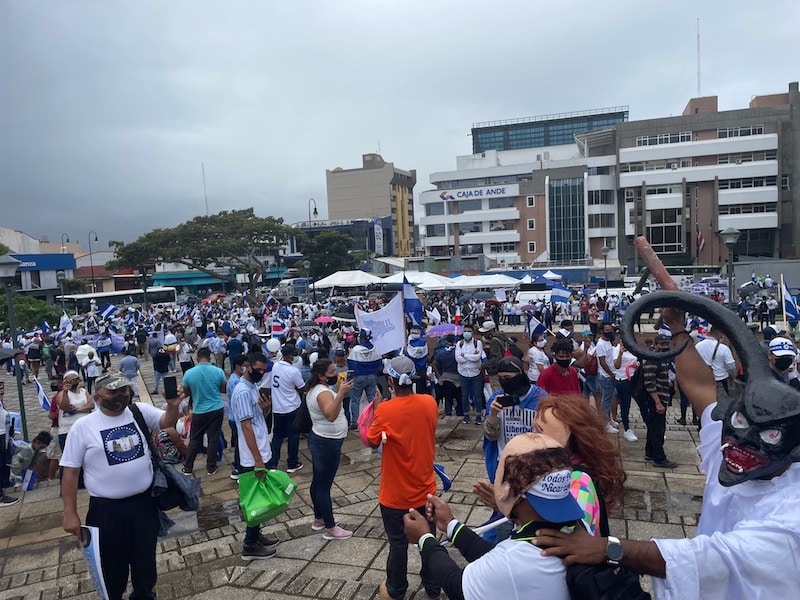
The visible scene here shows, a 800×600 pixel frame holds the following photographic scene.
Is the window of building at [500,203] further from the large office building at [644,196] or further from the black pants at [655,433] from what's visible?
the black pants at [655,433]

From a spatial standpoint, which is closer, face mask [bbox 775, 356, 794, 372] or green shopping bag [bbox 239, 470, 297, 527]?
green shopping bag [bbox 239, 470, 297, 527]

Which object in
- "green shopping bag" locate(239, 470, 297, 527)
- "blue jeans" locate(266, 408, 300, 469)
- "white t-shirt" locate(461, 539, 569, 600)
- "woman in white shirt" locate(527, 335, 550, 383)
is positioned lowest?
"blue jeans" locate(266, 408, 300, 469)

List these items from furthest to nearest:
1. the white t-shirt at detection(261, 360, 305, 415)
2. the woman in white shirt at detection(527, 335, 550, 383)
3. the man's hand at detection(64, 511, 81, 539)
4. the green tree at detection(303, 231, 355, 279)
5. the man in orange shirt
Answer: the green tree at detection(303, 231, 355, 279) < the woman in white shirt at detection(527, 335, 550, 383) < the white t-shirt at detection(261, 360, 305, 415) < the man in orange shirt < the man's hand at detection(64, 511, 81, 539)

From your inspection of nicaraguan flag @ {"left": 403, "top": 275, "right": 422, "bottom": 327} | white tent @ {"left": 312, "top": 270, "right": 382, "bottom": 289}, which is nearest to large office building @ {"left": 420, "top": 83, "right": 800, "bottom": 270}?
white tent @ {"left": 312, "top": 270, "right": 382, "bottom": 289}

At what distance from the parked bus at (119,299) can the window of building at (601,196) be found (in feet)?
126

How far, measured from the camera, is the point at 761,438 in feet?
5.40

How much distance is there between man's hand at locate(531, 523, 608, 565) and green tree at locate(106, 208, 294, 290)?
42.6m

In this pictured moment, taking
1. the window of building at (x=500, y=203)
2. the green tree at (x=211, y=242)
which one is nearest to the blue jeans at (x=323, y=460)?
the green tree at (x=211, y=242)

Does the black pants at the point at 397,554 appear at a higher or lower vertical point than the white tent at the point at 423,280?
lower

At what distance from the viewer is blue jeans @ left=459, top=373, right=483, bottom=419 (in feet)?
27.5

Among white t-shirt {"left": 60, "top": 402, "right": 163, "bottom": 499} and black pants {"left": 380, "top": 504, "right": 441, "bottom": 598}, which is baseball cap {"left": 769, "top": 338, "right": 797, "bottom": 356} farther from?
white t-shirt {"left": 60, "top": 402, "right": 163, "bottom": 499}

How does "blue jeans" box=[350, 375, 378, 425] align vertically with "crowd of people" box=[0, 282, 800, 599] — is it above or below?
below

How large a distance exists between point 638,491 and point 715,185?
50485mm

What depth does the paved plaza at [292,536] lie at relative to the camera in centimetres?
403
